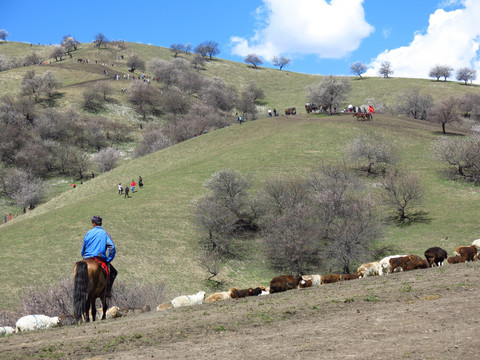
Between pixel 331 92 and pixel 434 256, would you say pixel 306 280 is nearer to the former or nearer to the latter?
pixel 434 256

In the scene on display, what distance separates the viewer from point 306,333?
8.87 metres

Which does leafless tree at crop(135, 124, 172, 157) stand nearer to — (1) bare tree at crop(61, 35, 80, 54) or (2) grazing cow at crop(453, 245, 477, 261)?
(2) grazing cow at crop(453, 245, 477, 261)

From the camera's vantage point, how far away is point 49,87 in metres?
124

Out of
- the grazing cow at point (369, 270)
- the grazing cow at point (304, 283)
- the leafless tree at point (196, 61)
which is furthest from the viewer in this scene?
the leafless tree at point (196, 61)

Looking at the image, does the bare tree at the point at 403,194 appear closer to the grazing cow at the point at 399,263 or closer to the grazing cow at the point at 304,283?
the grazing cow at the point at 399,263

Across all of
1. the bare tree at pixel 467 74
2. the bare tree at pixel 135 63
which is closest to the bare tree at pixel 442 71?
the bare tree at pixel 467 74

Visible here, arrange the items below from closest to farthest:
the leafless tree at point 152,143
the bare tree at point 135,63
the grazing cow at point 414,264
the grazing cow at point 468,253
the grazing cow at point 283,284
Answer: the grazing cow at point 283,284 < the grazing cow at point 414,264 < the grazing cow at point 468,253 < the leafless tree at point 152,143 < the bare tree at point 135,63

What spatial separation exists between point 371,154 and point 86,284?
172ft

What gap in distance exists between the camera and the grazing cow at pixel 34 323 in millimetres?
14070

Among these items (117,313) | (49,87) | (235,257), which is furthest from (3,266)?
(49,87)

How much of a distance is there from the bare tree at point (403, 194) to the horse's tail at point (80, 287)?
1684 inches

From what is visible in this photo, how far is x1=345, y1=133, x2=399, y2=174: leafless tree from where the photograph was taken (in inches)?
2242

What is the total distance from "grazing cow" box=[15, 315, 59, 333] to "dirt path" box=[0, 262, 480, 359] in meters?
3.60

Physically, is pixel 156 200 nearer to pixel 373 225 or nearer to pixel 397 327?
pixel 373 225
